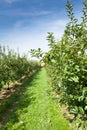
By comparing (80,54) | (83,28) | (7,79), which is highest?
(83,28)

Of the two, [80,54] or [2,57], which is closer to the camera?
[80,54]

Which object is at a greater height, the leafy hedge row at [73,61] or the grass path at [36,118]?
the leafy hedge row at [73,61]

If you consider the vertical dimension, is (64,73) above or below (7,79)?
above

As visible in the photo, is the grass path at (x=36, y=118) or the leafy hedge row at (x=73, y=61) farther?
the grass path at (x=36, y=118)

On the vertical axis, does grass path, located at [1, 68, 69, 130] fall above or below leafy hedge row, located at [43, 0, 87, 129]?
below

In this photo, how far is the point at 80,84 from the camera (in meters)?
3.58

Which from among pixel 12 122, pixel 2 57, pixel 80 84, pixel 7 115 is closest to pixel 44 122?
pixel 12 122

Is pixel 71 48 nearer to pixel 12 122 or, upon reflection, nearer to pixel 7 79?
pixel 12 122

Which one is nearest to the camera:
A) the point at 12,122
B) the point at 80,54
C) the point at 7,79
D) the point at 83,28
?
the point at 80,54

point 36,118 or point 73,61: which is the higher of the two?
point 73,61

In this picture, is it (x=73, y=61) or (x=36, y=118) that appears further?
(x=36, y=118)

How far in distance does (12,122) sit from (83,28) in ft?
18.7

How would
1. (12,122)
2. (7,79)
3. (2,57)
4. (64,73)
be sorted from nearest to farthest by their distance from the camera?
(64,73) → (12,122) → (7,79) → (2,57)

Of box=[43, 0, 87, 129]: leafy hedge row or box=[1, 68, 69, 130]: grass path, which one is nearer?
box=[43, 0, 87, 129]: leafy hedge row
